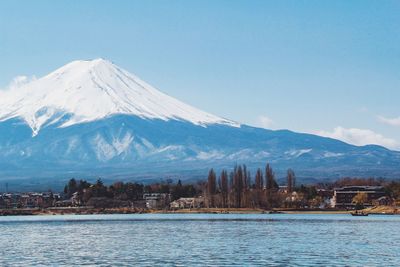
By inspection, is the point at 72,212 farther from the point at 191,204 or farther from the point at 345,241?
the point at 345,241

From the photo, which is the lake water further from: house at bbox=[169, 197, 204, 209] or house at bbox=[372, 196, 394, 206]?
house at bbox=[169, 197, 204, 209]

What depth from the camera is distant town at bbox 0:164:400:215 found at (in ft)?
377

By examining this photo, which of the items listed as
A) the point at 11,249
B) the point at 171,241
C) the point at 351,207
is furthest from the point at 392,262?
the point at 351,207

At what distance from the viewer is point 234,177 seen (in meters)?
116

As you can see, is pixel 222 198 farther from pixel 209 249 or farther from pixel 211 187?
pixel 209 249

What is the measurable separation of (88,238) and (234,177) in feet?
218

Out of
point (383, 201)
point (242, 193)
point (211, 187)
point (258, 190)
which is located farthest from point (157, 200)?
point (383, 201)

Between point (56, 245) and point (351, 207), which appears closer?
point (56, 245)

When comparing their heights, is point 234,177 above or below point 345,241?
above

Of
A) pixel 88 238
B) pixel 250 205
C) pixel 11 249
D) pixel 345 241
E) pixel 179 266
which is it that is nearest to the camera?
pixel 179 266

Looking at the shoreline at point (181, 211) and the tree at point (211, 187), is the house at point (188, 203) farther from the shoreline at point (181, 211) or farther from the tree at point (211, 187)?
the tree at point (211, 187)

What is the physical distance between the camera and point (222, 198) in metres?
117

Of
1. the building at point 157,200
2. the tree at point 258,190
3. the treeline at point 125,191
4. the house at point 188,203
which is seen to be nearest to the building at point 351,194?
the tree at point 258,190

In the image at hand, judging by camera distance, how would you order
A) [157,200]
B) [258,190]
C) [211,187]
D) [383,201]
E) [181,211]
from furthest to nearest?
[157,200] < [383,201] < [181,211] < [211,187] < [258,190]
